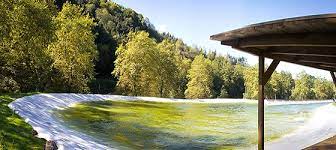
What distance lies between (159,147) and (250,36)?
869 centimetres

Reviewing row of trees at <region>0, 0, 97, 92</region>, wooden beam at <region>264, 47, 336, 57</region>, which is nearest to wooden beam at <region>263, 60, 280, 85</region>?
wooden beam at <region>264, 47, 336, 57</region>

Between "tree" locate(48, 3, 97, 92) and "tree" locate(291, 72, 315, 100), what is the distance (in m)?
79.1

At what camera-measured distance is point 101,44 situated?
73.4 meters

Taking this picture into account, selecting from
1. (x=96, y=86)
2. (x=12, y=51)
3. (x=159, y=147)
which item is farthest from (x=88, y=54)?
(x=159, y=147)

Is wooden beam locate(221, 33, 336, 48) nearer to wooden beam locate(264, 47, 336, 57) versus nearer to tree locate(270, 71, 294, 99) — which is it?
wooden beam locate(264, 47, 336, 57)

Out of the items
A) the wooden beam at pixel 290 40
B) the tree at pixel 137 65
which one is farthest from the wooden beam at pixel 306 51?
the tree at pixel 137 65

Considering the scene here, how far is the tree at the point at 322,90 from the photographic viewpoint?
363ft

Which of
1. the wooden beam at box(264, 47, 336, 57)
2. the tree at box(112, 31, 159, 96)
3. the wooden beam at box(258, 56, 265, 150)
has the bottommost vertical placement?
the wooden beam at box(258, 56, 265, 150)

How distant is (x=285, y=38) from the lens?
665 cm

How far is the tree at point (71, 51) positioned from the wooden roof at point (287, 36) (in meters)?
33.5

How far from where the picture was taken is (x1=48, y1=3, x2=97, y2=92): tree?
40.0 metres

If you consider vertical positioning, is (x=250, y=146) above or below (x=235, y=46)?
below

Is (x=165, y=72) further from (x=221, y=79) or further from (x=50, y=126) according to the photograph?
(x=50, y=126)

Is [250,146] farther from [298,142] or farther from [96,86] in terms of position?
[96,86]
